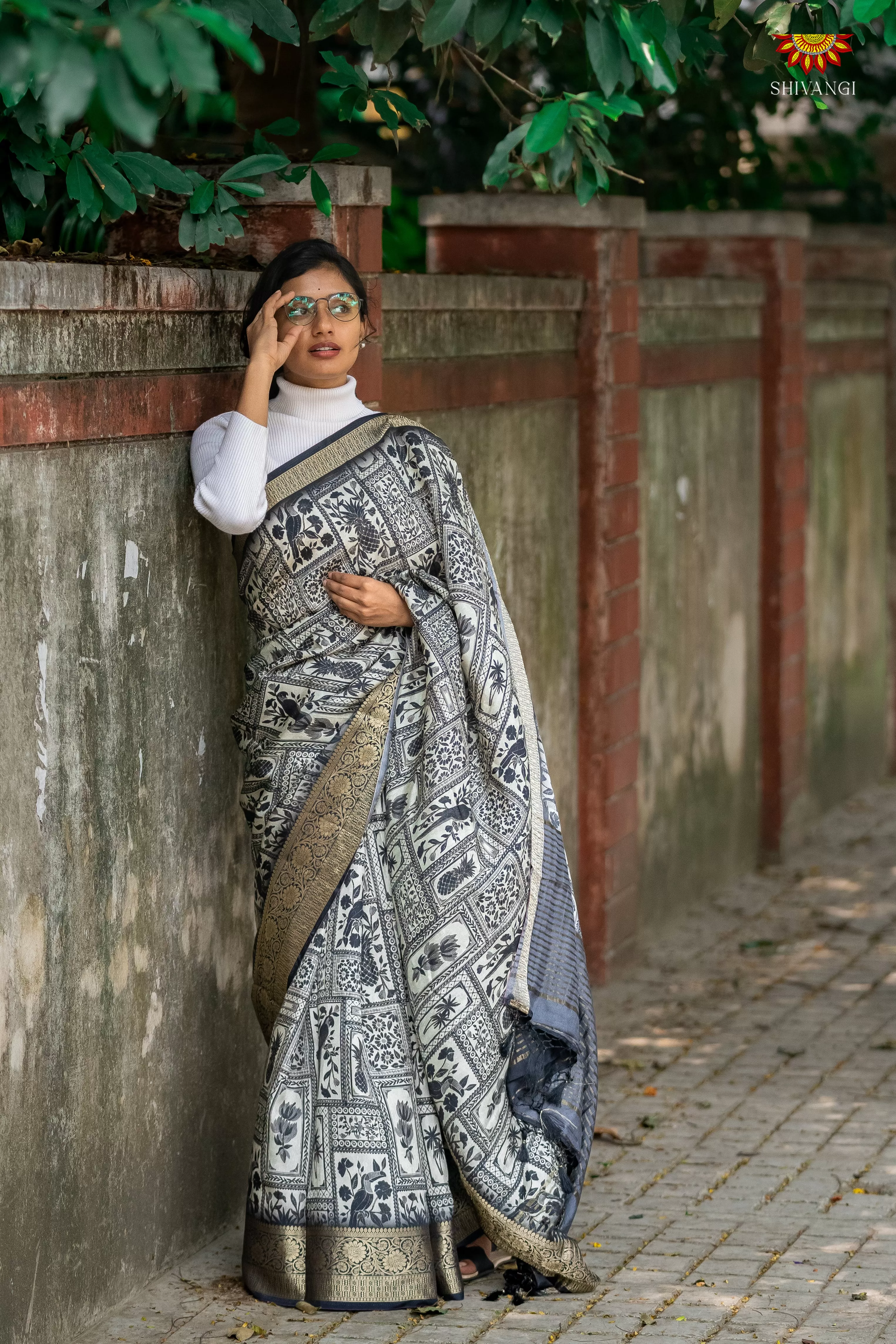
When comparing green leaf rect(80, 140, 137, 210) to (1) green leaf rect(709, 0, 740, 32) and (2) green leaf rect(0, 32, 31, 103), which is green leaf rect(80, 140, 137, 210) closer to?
(1) green leaf rect(709, 0, 740, 32)

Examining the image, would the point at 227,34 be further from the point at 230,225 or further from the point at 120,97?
the point at 230,225

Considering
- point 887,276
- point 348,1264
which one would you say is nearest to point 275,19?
point 348,1264

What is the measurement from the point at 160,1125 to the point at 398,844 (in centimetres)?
85

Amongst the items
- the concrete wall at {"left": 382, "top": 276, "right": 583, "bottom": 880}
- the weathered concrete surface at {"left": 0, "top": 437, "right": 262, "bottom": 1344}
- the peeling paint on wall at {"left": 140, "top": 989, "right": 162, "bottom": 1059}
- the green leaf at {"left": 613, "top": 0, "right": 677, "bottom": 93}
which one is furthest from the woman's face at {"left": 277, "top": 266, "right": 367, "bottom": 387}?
the peeling paint on wall at {"left": 140, "top": 989, "right": 162, "bottom": 1059}

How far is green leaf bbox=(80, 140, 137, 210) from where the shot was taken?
413 centimetres

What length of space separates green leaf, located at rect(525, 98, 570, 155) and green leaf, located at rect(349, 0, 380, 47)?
2.27 feet

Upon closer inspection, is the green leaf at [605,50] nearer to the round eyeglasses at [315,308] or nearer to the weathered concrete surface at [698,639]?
the round eyeglasses at [315,308]

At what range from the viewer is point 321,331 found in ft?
13.8

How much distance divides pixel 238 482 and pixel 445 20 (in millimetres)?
1023

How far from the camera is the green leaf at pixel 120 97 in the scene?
2.33 meters

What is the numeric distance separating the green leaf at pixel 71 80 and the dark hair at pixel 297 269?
1.84 m

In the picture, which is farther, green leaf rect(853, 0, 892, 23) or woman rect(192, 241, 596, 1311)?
woman rect(192, 241, 596, 1311)

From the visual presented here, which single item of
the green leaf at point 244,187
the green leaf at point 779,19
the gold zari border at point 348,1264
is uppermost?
the green leaf at point 779,19

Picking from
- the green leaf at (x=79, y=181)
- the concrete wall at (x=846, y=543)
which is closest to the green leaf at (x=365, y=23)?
the green leaf at (x=79, y=181)
